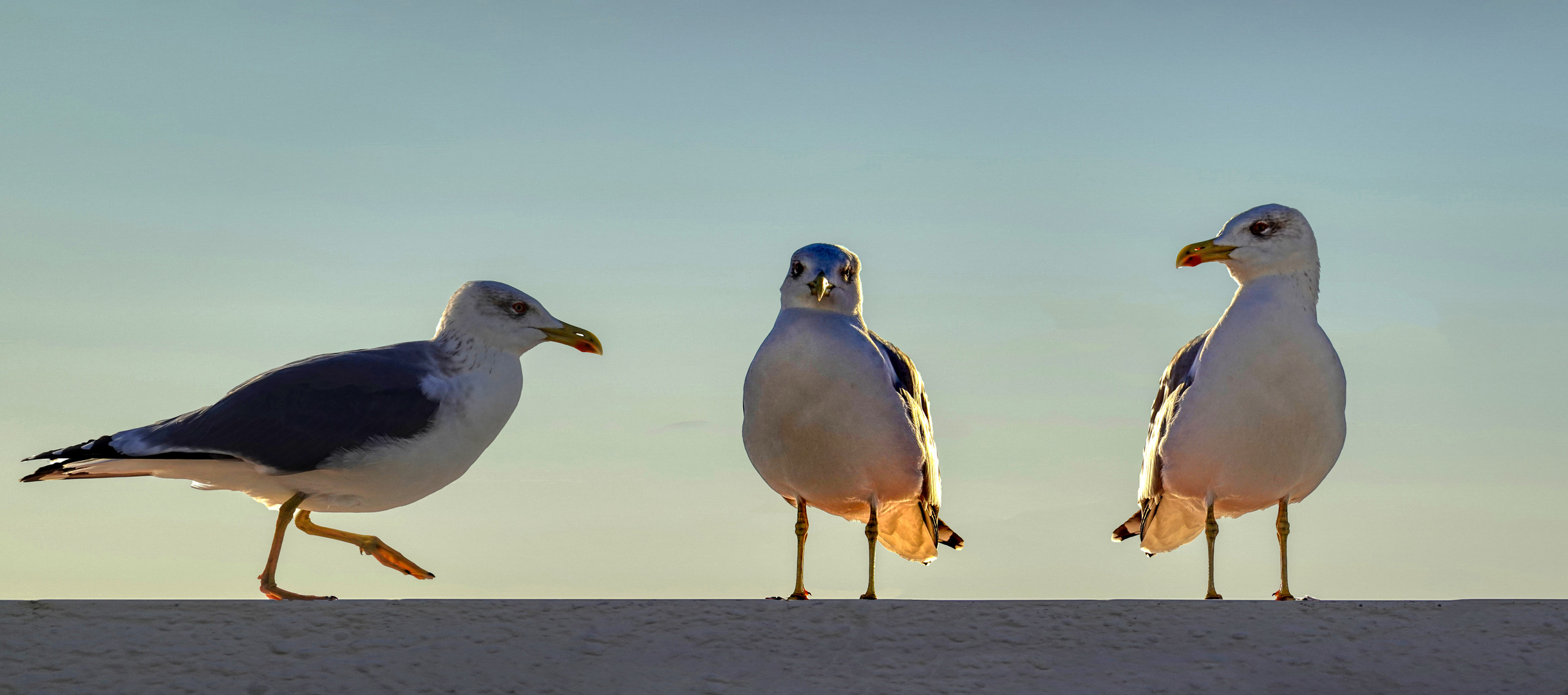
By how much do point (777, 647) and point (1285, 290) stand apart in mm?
4395

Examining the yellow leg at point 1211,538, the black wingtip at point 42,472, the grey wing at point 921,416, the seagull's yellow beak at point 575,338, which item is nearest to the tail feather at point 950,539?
the grey wing at point 921,416

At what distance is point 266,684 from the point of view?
5141 mm

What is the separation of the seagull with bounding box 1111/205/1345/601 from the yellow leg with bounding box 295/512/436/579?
487cm

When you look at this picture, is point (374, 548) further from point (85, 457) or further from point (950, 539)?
point (950, 539)

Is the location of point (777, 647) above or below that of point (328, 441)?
below

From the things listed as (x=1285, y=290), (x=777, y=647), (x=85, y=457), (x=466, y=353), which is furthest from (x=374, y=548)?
(x=1285, y=290)

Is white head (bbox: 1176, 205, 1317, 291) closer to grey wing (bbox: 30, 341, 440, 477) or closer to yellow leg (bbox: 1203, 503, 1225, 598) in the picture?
yellow leg (bbox: 1203, 503, 1225, 598)

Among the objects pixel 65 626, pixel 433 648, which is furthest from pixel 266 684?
pixel 65 626

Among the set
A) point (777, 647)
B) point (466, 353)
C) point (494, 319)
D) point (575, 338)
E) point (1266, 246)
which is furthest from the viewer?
point (575, 338)

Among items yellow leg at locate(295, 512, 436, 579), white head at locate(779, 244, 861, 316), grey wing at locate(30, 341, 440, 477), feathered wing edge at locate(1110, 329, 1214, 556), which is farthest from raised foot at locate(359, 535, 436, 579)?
feathered wing edge at locate(1110, 329, 1214, 556)

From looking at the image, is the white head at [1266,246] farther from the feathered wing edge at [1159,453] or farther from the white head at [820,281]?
the white head at [820,281]

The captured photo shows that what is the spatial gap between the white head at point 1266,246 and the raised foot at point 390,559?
554cm

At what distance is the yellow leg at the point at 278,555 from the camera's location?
24.9 ft

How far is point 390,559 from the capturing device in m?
8.45
